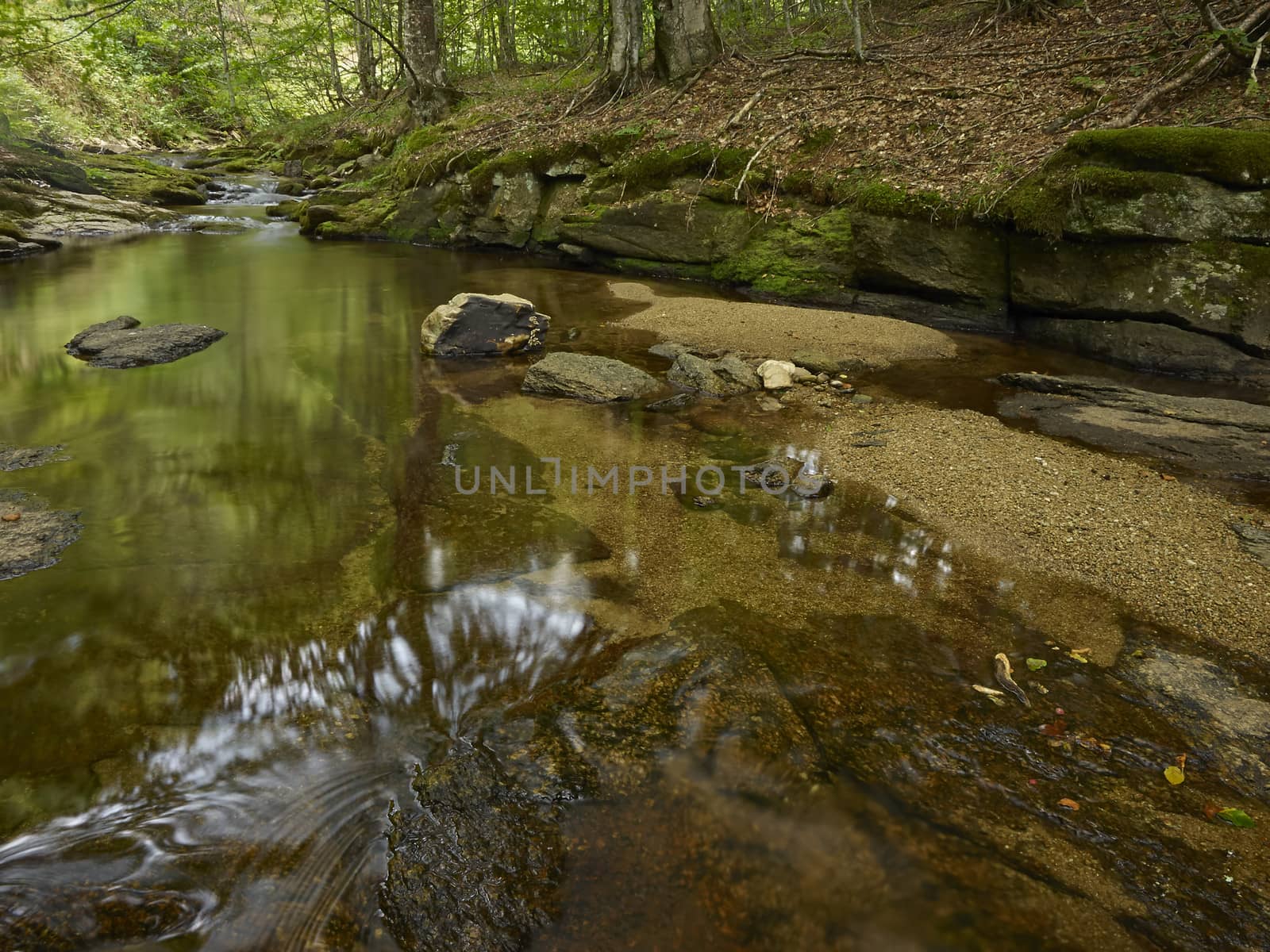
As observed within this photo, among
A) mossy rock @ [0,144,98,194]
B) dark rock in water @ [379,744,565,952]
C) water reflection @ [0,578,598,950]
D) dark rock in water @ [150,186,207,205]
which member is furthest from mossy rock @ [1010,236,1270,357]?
dark rock in water @ [150,186,207,205]

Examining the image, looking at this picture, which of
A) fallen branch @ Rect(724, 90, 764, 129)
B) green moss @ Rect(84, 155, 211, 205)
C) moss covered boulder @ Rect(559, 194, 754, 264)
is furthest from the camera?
green moss @ Rect(84, 155, 211, 205)

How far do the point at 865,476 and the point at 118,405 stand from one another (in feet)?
21.8

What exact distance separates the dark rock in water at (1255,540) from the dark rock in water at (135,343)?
961cm

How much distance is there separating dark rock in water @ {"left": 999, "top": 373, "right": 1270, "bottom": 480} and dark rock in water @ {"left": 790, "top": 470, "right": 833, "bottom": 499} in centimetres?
223

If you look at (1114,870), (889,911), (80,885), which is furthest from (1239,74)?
(80,885)

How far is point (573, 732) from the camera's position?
2873mm

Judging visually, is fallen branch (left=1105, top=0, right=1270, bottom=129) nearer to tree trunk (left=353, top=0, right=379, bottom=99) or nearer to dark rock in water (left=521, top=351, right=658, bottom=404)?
dark rock in water (left=521, top=351, right=658, bottom=404)

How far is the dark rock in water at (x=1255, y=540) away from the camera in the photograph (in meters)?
3.97

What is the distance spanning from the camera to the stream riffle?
2186 millimetres

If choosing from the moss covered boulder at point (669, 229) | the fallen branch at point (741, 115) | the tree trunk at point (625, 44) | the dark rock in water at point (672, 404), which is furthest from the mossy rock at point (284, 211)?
the dark rock in water at point (672, 404)

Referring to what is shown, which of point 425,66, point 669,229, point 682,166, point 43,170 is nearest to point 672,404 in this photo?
point 669,229

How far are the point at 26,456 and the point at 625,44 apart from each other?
12.7m

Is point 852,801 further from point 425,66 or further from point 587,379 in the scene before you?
point 425,66

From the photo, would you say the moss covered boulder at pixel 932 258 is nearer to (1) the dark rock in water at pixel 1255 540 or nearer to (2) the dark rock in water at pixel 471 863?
(1) the dark rock in water at pixel 1255 540
